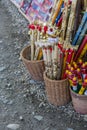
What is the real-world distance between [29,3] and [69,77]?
195 centimetres

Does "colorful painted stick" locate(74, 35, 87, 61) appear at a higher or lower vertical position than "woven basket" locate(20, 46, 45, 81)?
higher

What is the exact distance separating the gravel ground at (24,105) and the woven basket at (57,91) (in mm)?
59

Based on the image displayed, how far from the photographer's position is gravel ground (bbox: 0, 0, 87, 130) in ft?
9.06

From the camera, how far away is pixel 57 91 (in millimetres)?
2771

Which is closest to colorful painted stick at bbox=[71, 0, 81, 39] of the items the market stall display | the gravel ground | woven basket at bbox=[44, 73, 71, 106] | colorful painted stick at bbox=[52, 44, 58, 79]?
the market stall display

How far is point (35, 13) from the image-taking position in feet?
13.3

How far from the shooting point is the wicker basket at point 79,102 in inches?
104

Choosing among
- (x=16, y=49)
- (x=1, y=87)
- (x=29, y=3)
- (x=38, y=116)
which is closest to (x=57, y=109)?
(x=38, y=116)

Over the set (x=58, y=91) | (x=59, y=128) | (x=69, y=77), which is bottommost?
(x=59, y=128)

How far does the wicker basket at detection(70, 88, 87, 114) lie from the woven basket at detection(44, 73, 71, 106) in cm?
9

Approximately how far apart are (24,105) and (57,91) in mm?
408

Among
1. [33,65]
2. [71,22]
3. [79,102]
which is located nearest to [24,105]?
[33,65]

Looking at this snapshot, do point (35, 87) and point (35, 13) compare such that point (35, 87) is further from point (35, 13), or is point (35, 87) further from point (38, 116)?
point (35, 13)

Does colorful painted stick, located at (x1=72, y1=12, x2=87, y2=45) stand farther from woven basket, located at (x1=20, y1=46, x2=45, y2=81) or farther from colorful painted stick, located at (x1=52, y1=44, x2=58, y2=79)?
woven basket, located at (x1=20, y1=46, x2=45, y2=81)
